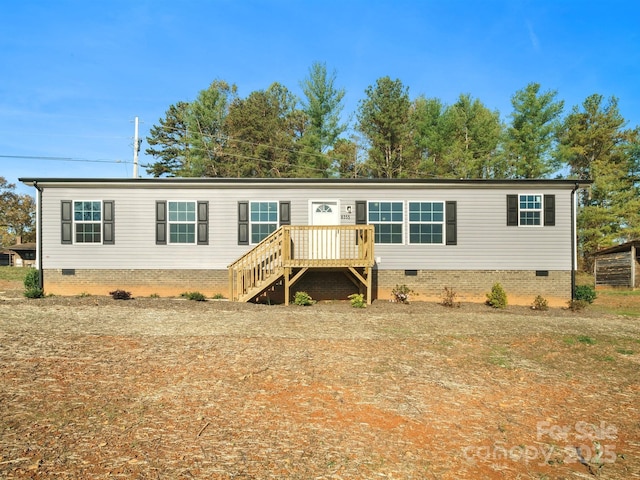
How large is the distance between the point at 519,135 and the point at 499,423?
30679 mm

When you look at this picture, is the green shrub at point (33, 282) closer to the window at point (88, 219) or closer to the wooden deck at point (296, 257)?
the window at point (88, 219)

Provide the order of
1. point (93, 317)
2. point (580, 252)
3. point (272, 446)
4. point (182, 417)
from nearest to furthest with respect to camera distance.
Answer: point (272, 446) < point (182, 417) < point (93, 317) < point (580, 252)

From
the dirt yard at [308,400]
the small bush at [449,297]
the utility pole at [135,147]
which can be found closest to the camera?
the dirt yard at [308,400]

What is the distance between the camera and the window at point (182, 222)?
605 inches

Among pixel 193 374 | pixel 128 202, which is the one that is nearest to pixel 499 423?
pixel 193 374

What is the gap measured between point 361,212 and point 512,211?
17.8ft

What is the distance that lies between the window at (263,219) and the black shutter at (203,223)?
62.0 inches

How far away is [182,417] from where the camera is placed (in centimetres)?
485

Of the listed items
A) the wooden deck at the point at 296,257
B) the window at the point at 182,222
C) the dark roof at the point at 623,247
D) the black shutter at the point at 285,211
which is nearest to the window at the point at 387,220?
the wooden deck at the point at 296,257

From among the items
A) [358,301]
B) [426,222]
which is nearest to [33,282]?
[358,301]

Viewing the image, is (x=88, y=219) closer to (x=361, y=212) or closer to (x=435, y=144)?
(x=361, y=212)

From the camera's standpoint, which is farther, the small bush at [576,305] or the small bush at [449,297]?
the small bush at [576,305]

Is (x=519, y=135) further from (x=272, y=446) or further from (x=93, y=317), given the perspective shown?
(x=272, y=446)

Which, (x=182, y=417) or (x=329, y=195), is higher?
(x=329, y=195)
